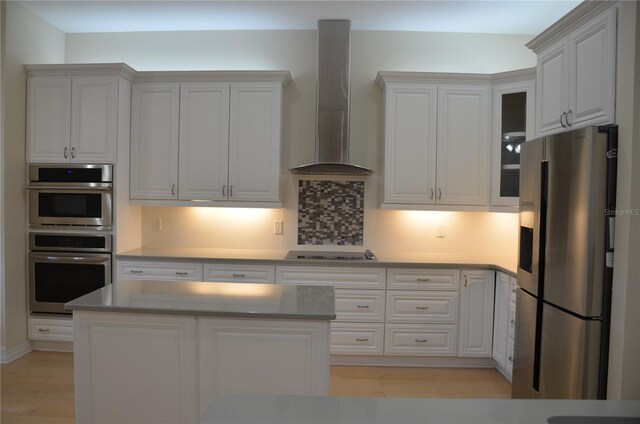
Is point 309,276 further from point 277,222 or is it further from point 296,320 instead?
point 296,320

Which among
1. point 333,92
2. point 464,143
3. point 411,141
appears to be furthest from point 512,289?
point 333,92

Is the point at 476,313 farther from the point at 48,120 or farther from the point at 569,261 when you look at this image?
the point at 48,120

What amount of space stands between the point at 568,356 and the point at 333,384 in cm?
162

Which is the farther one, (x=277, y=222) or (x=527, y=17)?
(x=277, y=222)

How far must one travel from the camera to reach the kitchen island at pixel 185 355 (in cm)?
170

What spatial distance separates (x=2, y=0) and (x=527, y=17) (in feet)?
14.1

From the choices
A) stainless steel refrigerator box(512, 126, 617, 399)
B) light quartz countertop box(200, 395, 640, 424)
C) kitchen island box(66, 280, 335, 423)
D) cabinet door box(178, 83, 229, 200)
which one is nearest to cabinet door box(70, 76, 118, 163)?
cabinet door box(178, 83, 229, 200)

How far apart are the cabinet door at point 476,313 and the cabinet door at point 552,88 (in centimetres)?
128

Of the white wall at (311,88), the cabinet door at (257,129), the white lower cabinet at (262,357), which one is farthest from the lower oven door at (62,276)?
the white lower cabinet at (262,357)

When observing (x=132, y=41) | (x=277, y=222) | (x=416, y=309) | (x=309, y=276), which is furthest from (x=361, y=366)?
(x=132, y=41)

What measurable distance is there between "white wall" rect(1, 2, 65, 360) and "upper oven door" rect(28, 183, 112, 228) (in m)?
0.13

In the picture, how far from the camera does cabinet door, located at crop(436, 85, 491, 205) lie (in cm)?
336

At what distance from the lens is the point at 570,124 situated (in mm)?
2162

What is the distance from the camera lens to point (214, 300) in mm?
1847
